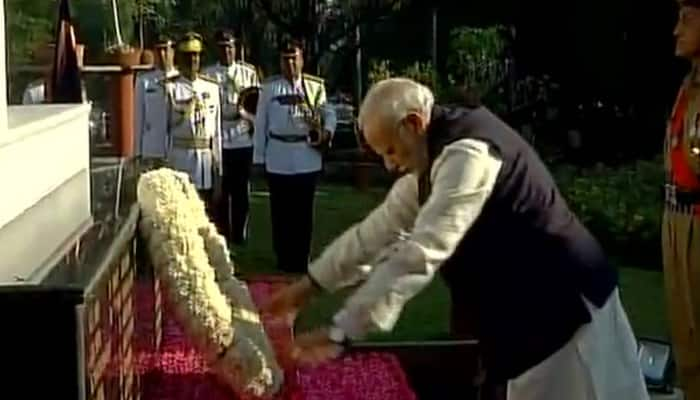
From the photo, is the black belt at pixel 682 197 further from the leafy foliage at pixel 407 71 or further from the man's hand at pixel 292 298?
the leafy foliage at pixel 407 71

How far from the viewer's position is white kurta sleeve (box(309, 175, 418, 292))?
13.8 ft

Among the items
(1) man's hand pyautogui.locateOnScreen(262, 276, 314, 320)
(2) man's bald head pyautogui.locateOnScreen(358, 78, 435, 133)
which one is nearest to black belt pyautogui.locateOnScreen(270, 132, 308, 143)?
(1) man's hand pyautogui.locateOnScreen(262, 276, 314, 320)

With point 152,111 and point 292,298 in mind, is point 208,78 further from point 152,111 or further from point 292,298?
point 292,298

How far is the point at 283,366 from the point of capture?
447 centimetres

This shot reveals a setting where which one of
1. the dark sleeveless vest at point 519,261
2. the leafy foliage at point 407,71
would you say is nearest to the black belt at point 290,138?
the dark sleeveless vest at point 519,261

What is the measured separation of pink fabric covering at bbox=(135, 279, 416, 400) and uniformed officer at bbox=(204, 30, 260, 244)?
6595 mm

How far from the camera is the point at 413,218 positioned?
4.18 meters

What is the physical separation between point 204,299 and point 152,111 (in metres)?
7.36

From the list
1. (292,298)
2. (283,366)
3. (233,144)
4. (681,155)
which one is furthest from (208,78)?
(292,298)

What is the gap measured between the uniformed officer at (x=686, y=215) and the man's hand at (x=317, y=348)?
1588mm

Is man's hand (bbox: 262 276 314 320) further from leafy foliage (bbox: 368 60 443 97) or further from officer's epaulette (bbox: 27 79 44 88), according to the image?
leafy foliage (bbox: 368 60 443 97)

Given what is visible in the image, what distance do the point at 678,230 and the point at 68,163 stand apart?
188 centimetres

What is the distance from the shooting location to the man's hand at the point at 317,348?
359 cm

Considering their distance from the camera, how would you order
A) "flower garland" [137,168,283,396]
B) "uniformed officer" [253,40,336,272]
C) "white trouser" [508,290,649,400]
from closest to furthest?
"white trouser" [508,290,649,400]
"flower garland" [137,168,283,396]
"uniformed officer" [253,40,336,272]
